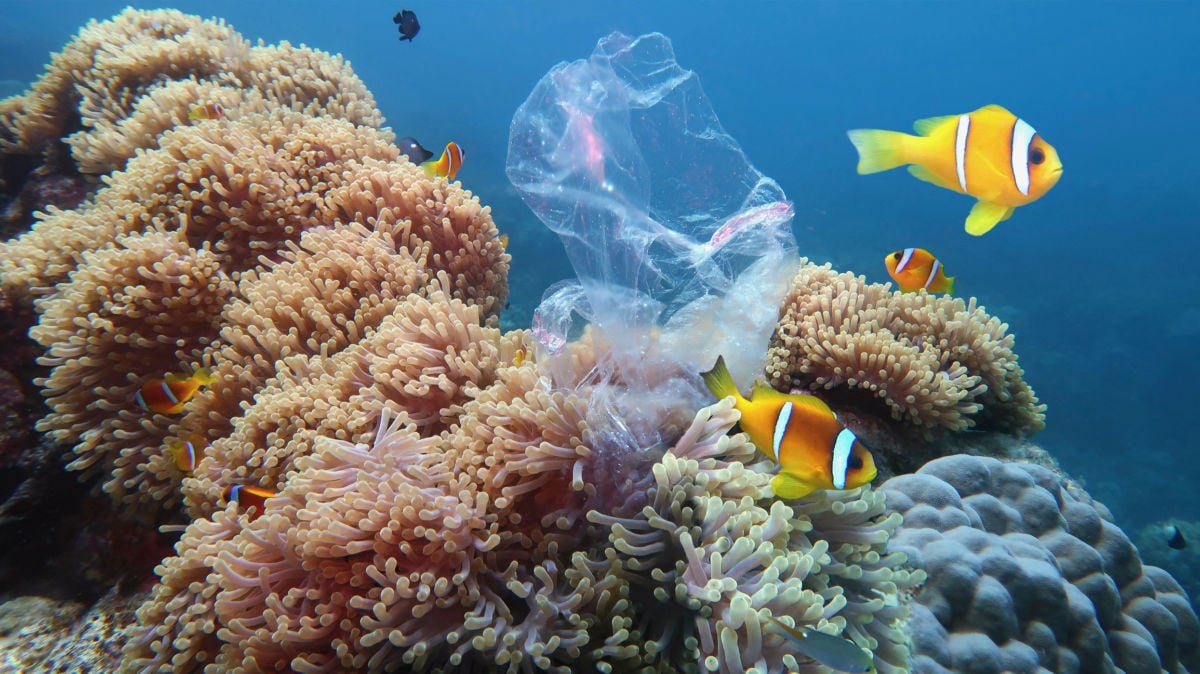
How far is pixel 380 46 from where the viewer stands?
60.3 meters

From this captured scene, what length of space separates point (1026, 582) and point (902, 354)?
971 millimetres

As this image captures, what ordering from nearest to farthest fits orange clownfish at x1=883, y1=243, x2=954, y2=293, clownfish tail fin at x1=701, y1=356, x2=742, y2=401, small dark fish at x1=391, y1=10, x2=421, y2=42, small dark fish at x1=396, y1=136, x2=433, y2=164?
clownfish tail fin at x1=701, y1=356, x2=742, y2=401 < orange clownfish at x1=883, y1=243, x2=954, y2=293 < small dark fish at x1=396, y1=136, x2=433, y2=164 < small dark fish at x1=391, y1=10, x2=421, y2=42

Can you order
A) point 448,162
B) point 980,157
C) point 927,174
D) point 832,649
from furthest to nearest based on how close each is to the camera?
1. point 448,162
2. point 927,174
3. point 980,157
4. point 832,649

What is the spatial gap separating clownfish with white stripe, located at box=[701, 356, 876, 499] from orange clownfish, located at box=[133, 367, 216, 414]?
2.14 m

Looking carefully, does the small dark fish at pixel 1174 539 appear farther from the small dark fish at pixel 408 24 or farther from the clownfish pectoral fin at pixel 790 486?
the small dark fish at pixel 408 24

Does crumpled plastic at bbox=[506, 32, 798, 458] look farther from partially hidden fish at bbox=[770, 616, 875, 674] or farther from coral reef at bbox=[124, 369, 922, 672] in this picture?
partially hidden fish at bbox=[770, 616, 875, 674]

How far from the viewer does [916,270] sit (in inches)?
130

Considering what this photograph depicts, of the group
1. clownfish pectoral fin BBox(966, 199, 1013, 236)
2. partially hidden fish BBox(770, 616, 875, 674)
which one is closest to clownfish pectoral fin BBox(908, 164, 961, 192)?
clownfish pectoral fin BBox(966, 199, 1013, 236)

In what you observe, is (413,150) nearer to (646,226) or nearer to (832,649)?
(646,226)

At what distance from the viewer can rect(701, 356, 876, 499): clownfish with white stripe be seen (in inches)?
60.6

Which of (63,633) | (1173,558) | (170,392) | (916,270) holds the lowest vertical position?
(63,633)

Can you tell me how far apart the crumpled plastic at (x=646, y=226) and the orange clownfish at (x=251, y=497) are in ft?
3.33

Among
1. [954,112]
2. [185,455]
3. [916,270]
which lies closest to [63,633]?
[185,455]

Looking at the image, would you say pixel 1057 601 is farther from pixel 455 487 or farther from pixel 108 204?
pixel 108 204
